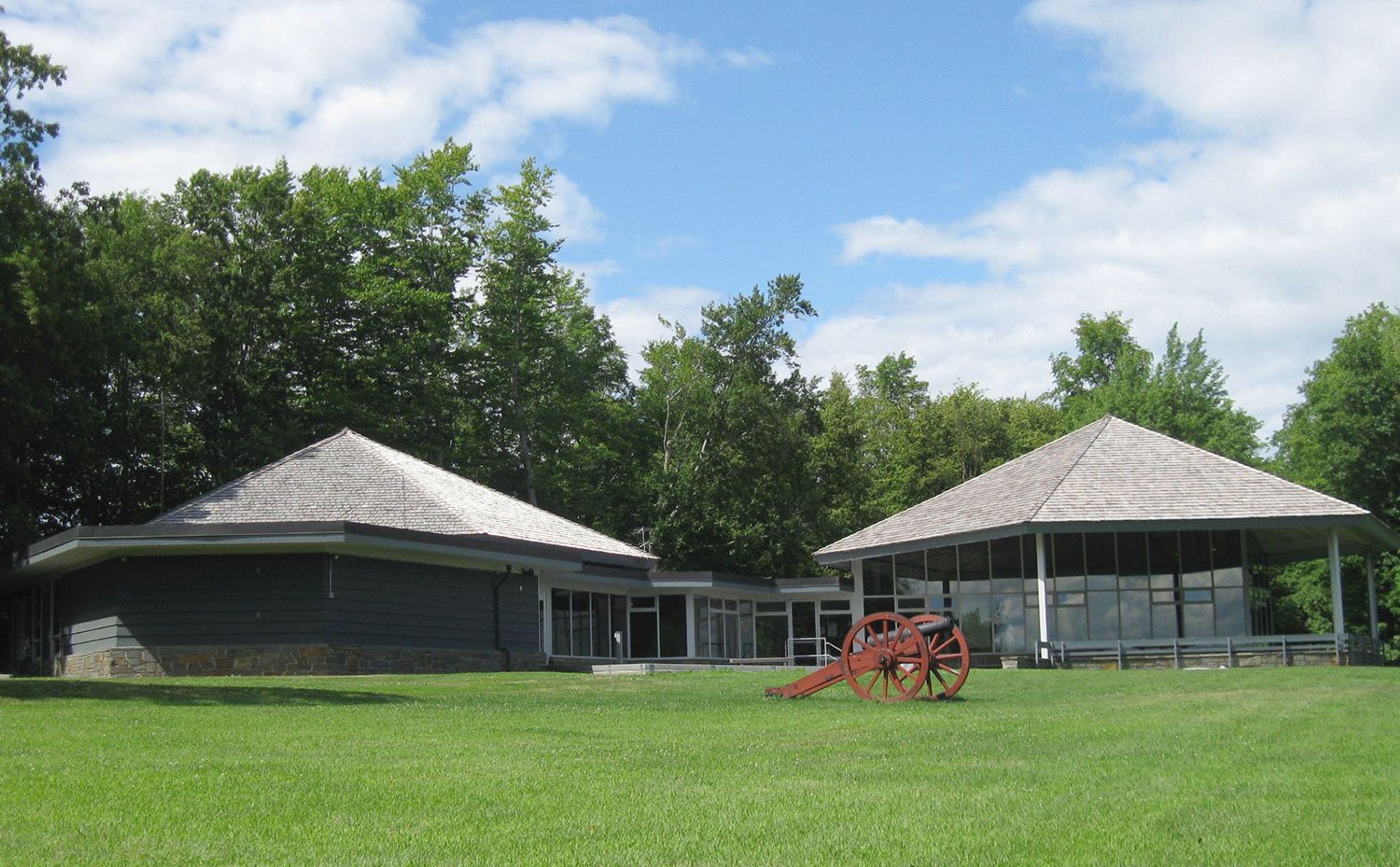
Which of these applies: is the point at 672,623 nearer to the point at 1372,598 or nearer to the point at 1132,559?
the point at 1132,559

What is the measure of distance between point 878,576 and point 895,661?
901 inches

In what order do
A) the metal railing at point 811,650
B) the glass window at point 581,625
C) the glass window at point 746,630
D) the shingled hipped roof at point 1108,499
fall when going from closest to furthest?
the shingled hipped roof at point 1108,499 < the glass window at point 581,625 < the metal railing at point 811,650 < the glass window at point 746,630

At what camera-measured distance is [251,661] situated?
28.0 m

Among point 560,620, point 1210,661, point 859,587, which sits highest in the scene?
point 859,587

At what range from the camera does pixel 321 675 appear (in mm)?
27250

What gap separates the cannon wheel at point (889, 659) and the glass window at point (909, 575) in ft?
66.4

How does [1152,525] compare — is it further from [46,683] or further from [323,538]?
[46,683]

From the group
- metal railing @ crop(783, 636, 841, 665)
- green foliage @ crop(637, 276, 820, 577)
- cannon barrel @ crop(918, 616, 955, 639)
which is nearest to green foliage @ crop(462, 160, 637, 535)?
green foliage @ crop(637, 276, 820, 577)

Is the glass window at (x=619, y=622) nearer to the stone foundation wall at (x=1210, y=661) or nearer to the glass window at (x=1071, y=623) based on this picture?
the glass window at (x=1071, y=623)

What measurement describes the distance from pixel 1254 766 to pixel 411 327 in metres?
43.1

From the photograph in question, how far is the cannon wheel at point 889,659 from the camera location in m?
18.4

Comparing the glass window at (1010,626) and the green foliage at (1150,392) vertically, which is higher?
the green foliage at (1150,392)

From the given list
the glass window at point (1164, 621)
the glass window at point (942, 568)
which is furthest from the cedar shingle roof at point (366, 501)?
the glass window at point (1164, 621)

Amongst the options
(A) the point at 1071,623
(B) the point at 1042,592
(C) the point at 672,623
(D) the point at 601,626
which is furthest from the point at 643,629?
(B) the point at 1042,592
